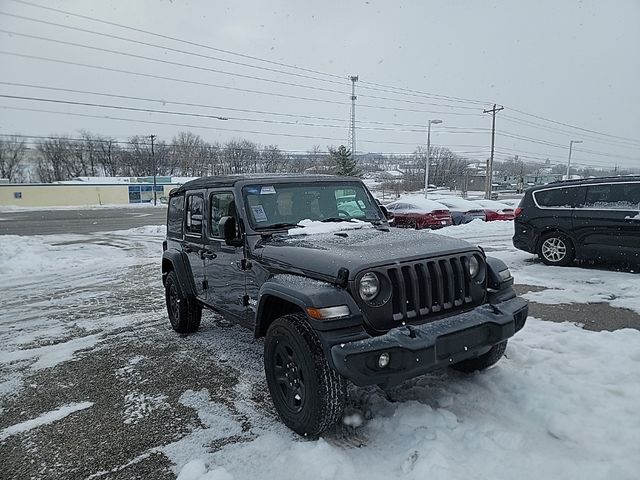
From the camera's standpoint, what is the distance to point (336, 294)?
9.89ft

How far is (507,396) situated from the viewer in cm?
361

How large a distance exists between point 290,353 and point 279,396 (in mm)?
388

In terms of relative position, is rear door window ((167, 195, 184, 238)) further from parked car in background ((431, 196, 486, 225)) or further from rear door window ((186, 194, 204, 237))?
parked car in background ((431, 196, 486, 225))

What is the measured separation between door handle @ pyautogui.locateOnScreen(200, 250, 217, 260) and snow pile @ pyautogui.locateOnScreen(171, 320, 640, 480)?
58.9 inches

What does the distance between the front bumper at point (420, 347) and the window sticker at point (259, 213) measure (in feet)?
5.76

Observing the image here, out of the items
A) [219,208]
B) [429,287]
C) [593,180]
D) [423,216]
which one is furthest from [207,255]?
[423,216]

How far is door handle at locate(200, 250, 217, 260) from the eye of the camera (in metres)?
4.77

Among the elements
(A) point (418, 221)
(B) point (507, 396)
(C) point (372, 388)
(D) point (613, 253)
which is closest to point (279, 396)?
(C) point (372, 388)

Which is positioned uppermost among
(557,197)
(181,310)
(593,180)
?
(593,180)

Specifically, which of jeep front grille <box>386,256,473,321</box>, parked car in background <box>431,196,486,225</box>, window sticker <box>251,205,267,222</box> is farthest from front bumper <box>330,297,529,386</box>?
parked car in background <box>431,196,486,225</box>

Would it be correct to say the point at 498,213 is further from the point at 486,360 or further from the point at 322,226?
the point at 322,226

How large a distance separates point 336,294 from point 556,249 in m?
7.73

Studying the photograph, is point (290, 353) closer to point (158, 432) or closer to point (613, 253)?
point (158, 432)

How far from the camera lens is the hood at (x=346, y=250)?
3.18 metres
